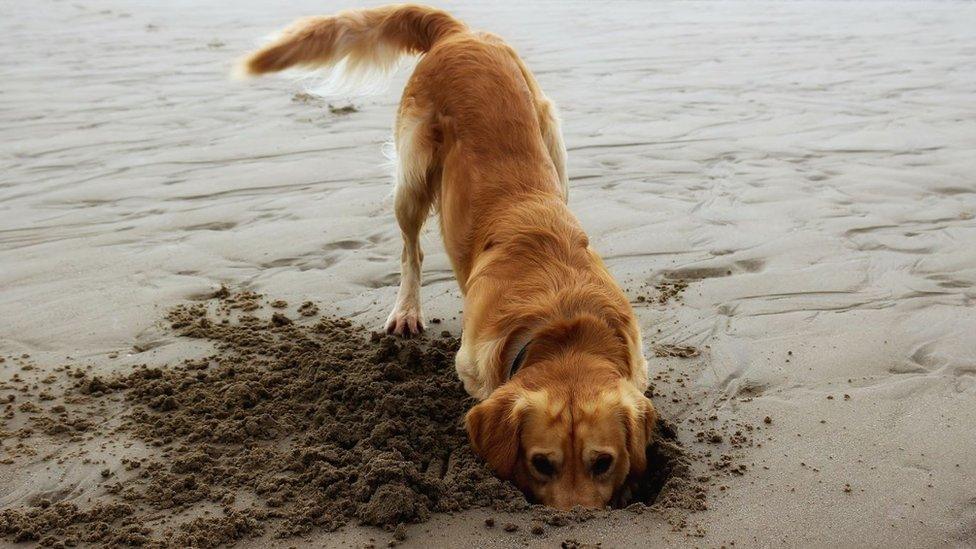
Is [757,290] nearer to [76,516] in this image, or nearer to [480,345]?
[480,345]

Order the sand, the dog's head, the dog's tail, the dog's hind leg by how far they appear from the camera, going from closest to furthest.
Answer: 1. the dog's head
2. the sand
3. the dog's hind leg
4. the dog's tail

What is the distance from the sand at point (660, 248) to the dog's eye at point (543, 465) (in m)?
0.17

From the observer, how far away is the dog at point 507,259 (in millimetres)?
2877

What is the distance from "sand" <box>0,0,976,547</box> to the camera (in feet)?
10.1

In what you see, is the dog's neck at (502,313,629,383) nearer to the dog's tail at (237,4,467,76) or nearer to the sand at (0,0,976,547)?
the sand at (0,0,976,547)

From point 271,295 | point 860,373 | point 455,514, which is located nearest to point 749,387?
point 860,373

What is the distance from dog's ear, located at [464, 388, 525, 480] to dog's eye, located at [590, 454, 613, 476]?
259mm

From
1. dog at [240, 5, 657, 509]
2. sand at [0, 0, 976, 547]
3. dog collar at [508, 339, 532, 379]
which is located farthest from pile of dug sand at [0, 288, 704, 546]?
dog collar at [508, 339, 532, 379]

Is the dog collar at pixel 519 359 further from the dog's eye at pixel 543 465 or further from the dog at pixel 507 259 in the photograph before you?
the dog's eye at pixel 543 465

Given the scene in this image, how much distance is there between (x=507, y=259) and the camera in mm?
3465

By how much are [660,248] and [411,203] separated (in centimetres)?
160

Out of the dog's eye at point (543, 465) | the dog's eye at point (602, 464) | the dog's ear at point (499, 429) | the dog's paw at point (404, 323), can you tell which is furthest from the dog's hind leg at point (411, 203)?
the dog's eye at point (602, 464)

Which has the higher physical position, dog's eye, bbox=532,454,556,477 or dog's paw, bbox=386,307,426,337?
dog's eye, bbox=532,454,556,477

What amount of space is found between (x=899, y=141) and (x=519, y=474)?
5.47 meters
